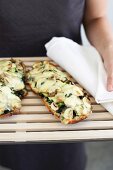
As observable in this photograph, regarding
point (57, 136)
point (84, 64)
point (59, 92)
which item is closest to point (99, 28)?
point (84, 64)

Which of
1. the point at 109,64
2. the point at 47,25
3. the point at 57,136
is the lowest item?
the point at 57,136

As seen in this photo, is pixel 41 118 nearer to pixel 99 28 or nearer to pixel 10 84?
pixel 10 84

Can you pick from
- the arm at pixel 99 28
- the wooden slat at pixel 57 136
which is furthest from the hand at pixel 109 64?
the wooden slat at pixel 57 136

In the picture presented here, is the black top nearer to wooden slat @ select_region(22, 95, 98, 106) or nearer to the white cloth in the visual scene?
the white cloth

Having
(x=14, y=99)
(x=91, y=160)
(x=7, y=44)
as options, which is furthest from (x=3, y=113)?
(x=91, y=160)

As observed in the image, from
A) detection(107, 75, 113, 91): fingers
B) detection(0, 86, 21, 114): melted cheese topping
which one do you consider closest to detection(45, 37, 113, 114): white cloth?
detection(107, 75, 113, 91): fingers

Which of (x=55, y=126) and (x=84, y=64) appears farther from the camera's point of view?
(x=84, y=64)

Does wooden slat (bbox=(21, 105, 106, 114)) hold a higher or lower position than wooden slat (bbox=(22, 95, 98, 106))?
lower
